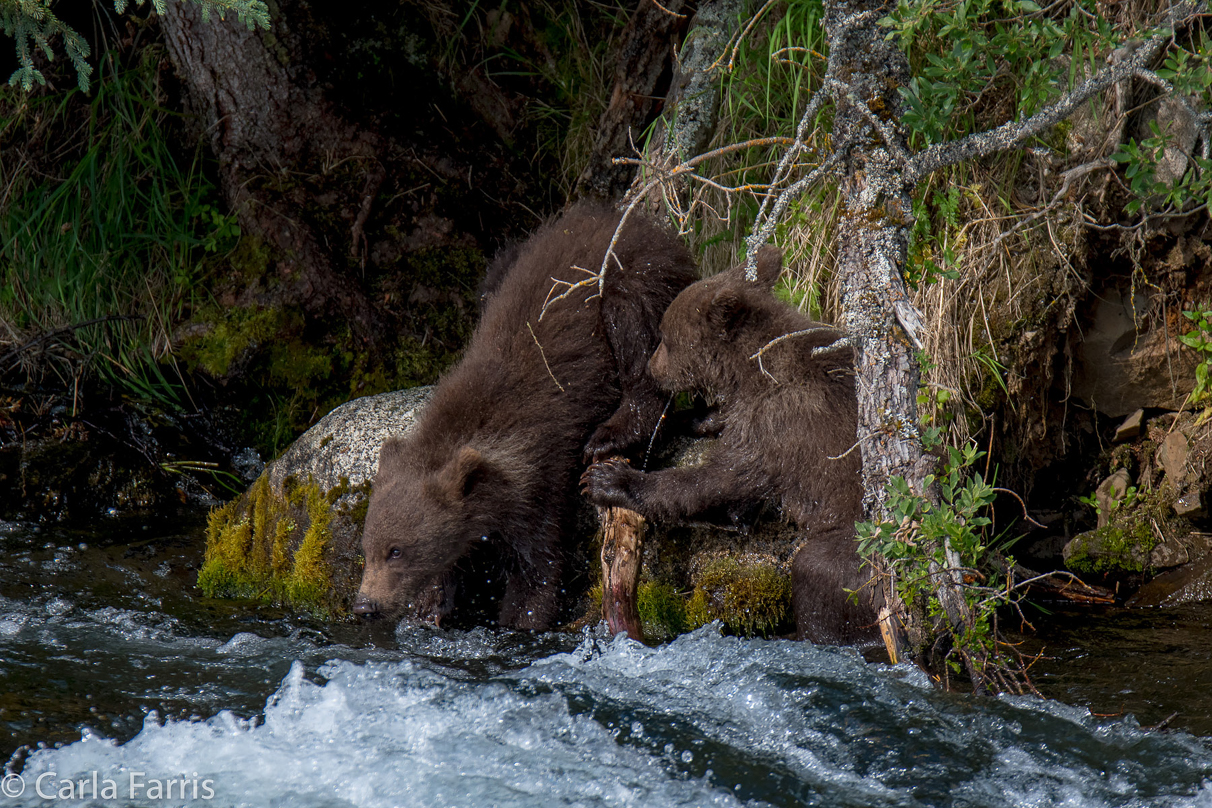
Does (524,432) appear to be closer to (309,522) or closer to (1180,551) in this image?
(309,522)

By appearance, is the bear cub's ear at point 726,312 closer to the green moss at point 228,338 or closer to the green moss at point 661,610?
the green moss at point 661,610

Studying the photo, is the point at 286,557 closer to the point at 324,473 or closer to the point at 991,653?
the point at 324,473

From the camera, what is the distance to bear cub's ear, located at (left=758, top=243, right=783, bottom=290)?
4711 mm

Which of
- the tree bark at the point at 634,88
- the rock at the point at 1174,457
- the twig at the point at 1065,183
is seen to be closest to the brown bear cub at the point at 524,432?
the tree bark at the point at 634,88

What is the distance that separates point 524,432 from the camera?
192 inches

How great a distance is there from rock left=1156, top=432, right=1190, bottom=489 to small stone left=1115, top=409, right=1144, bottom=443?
150 mm

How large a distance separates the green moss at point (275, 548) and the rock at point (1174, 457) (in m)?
4.08

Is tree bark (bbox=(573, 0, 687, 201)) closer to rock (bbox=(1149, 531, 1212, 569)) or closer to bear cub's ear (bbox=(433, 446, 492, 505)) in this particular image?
bear cub's ear (bbox=(433, 446, 492, 505))

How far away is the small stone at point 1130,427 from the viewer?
17.6 ft

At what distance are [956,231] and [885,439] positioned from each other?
192 cm

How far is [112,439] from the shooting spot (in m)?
6.80

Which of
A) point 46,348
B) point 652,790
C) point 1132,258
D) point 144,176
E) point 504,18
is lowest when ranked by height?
point 652,790

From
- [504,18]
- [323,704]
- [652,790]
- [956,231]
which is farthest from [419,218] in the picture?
[652,790]

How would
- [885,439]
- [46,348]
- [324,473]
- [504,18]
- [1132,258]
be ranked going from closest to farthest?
[885,439]
[1132,258]
[324,473]
[46,348]
[504,18]
